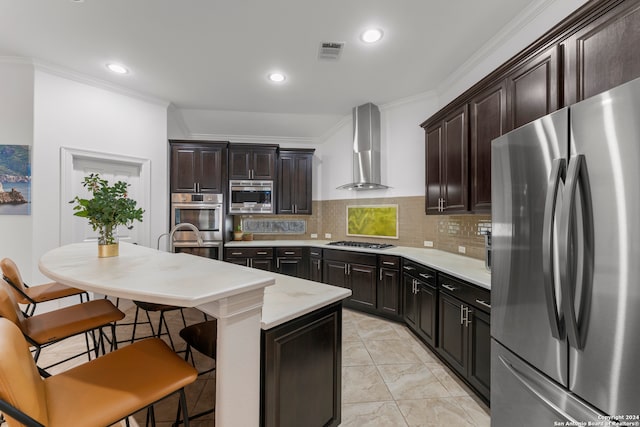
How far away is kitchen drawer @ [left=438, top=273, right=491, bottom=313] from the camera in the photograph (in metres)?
1.85

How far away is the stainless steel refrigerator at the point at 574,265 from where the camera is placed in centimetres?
91

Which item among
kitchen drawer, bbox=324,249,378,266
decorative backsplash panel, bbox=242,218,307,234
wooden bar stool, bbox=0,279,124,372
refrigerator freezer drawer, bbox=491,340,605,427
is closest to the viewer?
refrigerator freezer drawer, bbox=491,340,605,427

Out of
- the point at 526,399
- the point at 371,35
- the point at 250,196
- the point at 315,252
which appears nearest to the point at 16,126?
the point at 250,196

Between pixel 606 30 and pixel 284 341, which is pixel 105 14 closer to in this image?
pixel 284 341

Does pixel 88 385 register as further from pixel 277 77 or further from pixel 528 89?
pixel 277 77

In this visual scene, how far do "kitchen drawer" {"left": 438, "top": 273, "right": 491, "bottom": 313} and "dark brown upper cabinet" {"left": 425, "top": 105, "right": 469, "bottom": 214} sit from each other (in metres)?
0.70

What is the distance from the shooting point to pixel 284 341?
4.02ft

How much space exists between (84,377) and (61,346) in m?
2.42

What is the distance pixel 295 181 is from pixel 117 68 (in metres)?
2.83

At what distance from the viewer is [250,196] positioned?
462 centimetres

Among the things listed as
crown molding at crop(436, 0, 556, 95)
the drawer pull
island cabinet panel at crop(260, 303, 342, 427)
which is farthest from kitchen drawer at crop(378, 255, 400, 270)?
crown molding at crop(436, 0, 556, 95)

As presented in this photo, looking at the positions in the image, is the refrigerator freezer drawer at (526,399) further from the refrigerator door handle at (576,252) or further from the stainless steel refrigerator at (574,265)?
the refrigerator door handle at (576,252)

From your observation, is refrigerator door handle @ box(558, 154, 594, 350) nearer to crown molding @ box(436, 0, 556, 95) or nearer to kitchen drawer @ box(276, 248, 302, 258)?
crown molding @ box(436, 0, 556, 95)

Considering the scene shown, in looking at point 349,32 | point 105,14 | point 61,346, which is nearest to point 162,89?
point 105,14
